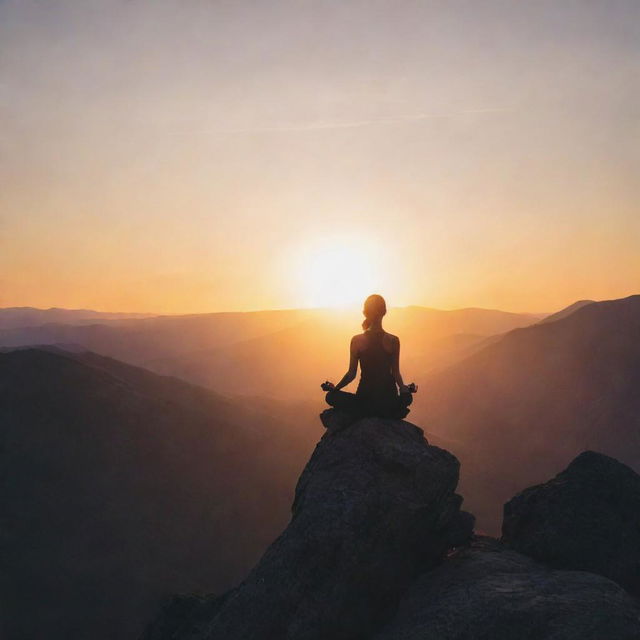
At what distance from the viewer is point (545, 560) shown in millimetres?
8008

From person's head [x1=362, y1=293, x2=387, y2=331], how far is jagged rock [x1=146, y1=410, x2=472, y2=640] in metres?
1.53

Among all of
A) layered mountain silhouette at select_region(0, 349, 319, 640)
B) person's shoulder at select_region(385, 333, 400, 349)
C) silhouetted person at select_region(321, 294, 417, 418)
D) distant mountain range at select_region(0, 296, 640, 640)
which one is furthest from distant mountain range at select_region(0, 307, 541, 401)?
person's shoulder at select_region(385, 333, 400, 349)

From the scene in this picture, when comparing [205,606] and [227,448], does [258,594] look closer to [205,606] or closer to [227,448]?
[205,606]

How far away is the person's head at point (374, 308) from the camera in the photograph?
831 centimetres

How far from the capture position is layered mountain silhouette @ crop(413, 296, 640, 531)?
150ft

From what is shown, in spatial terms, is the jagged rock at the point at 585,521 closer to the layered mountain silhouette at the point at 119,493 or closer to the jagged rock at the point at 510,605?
the jagged rock at the point at 510,605

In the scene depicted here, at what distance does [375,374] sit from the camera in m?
8.40

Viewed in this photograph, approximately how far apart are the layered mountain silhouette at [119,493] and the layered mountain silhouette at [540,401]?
14.8 m

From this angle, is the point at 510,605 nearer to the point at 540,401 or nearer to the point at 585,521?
the point at 585,521

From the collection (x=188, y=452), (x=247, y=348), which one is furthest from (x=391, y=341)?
(x=247, y=348)

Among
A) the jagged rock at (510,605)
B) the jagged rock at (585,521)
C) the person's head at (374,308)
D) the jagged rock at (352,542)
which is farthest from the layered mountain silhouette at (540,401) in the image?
the person's head at (374,308)

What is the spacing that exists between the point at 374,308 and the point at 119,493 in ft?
93.3

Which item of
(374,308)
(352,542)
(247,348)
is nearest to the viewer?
(352,542)

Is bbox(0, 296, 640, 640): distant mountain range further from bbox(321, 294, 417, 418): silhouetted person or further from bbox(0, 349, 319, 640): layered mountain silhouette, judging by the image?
bbox(321, 294, 417, 418): silhouetted person
